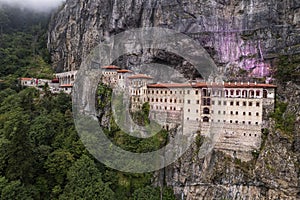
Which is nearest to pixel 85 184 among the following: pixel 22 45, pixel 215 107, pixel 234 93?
pixel 215 107

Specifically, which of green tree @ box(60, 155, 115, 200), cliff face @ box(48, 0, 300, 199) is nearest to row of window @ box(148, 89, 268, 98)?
cliff face @ box(48, 0, 300, 199)

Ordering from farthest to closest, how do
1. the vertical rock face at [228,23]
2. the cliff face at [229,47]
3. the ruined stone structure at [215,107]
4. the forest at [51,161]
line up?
the vertical rock face at [228,23] → the ruined stone structure at [215,107] → the forest at [51,161] → the cliff face at [229,47]

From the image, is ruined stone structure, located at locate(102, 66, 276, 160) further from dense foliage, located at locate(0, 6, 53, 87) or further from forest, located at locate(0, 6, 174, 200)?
dense foliage, located at locate(0, 6, 53, 87)

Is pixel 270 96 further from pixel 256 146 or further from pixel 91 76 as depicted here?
pixel 91 76

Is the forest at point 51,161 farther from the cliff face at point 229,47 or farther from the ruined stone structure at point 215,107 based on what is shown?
the ruined stone structure at point 215,107

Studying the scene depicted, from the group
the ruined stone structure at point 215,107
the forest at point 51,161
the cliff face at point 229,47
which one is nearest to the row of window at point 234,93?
the ruined stone structure at point 215,107

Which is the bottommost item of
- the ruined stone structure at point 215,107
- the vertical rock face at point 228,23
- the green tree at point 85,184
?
the green tree at point 85,184

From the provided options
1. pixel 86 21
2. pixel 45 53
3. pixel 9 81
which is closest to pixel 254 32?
pixel 86 21
